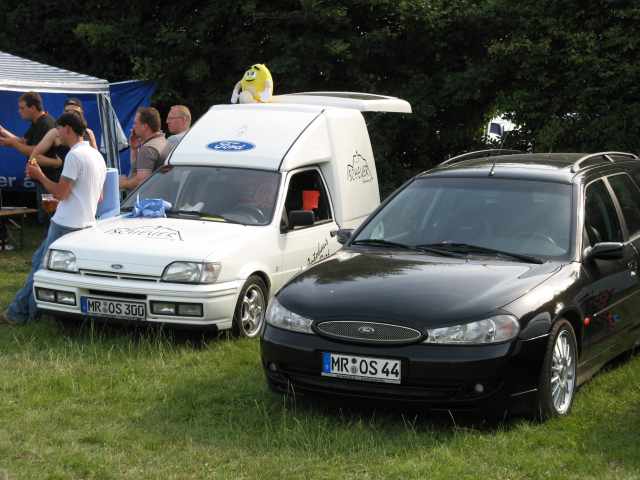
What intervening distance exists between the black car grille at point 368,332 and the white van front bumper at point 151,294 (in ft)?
6.90

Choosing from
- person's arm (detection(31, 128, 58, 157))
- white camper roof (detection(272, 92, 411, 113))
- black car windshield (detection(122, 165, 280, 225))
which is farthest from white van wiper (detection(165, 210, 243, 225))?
person's arm (detection(31, 128, 58, 157))

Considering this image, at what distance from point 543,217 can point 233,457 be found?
105 inches

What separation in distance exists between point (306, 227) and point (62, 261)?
2.19 metres

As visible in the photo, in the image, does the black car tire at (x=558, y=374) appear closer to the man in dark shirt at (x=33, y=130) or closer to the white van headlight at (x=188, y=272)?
the white van headlight at (x=188, y=272)

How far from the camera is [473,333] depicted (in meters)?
5.86

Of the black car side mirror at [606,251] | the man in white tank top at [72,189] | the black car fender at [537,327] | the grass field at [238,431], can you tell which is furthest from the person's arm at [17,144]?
the black car fender at [537,327]

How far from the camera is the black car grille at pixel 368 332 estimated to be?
5.91 m

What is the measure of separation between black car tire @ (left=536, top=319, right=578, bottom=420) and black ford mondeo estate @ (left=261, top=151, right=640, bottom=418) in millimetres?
12

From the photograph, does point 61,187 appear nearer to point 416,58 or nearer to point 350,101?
point 350,101

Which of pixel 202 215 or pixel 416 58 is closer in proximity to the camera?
pixel 202 215

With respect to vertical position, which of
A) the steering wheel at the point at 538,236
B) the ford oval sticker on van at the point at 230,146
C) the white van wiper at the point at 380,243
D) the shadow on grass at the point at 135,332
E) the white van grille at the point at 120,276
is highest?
the ford oval sticker on van at the point at 230,146

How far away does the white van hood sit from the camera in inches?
322

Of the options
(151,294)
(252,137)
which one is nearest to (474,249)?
(151,294)

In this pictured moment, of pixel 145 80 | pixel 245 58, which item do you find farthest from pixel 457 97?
pixel 145 80
